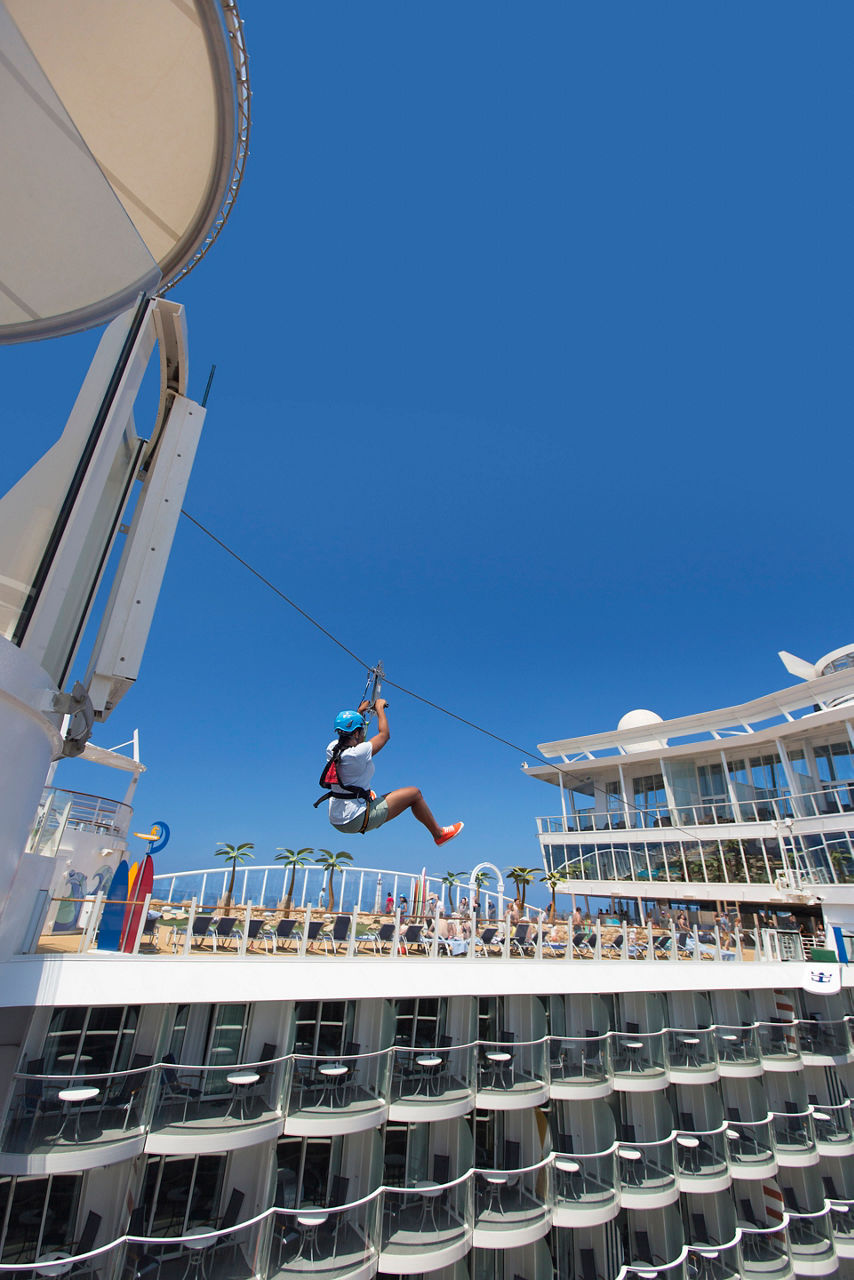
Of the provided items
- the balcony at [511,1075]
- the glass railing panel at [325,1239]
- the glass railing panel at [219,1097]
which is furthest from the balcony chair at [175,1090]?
the balcony at [511,1075]

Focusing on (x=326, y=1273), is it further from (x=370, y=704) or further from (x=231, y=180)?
(x=231, y=180)

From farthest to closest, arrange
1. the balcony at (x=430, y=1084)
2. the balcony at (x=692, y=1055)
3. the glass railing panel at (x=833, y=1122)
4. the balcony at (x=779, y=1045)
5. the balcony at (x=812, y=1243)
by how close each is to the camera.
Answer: the glass railing panel at (x=833, y=1122), the balcony at (x=779, y=1045), the balcony at (x=812, y=1243), the balcony at (x=692, y=1055), the balcony at (x=430, y=1084)

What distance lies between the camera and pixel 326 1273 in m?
10.2

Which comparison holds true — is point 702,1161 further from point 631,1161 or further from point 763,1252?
point 763,1252

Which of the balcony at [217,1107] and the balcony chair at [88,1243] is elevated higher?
the balcony at [217,1107]

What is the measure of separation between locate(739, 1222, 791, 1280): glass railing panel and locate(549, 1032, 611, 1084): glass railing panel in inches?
301

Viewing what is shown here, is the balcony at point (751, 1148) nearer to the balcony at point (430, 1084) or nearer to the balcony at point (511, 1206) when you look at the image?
the balcony at point (511, 1206)

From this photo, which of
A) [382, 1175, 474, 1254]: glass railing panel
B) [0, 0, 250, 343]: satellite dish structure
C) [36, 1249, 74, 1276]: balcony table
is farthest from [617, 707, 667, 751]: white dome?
[0, 0, 250, 343]: satellite dish structure

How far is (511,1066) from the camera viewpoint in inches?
526

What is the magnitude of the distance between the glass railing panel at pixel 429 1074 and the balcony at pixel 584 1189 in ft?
9.49

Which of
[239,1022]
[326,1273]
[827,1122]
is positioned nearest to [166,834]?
[239,1022]

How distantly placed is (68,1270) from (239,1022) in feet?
12.5

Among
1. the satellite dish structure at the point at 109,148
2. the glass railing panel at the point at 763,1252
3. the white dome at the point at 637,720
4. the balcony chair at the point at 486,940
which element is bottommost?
the glass railing panel at the point at 763,1252

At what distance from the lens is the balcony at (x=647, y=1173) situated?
14016mm
